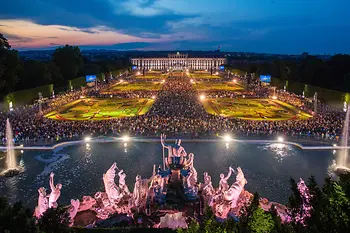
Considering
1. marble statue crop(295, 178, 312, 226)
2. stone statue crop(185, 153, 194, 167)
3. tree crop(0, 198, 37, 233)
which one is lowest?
stone statue crop(185, 153, 194, 167)

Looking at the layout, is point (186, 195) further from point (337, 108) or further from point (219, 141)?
point (337, 108)

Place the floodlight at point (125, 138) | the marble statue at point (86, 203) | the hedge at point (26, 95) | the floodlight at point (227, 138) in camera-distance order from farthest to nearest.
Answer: the hedge at point (26, 95)
the floodlight at point (227, 138)
the floodlight at point (125, 138)
the marble statue at point (86, 203)

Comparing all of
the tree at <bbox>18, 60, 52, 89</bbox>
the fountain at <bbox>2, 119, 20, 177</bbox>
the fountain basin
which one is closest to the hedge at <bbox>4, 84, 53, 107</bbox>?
the tree at <bbox>18, 60, 52, 89</bbox>

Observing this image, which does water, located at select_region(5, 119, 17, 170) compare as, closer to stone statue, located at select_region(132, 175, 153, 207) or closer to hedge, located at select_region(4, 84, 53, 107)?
stone statue, located at select_region(132, 175, 153, 207)

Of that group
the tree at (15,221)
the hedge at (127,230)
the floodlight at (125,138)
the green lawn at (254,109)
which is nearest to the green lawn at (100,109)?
the green lawn at (254,109)

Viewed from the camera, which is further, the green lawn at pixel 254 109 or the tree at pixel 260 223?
the green lawn at pixel 254 109

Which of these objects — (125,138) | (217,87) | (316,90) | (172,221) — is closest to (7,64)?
(125,138)

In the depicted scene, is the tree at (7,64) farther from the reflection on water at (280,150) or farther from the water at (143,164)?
the reflection on water at (280,150)

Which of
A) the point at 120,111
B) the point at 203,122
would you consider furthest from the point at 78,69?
the point at 203,122
